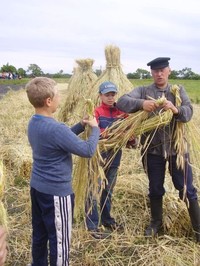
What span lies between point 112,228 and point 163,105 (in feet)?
4.33

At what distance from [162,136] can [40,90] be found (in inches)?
50.3

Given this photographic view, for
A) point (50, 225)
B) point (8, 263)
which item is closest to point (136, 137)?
point (50, 225)

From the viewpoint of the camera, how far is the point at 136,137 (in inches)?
138

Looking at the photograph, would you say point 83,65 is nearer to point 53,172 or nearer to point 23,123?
point 23,123

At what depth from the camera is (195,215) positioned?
11.6ft

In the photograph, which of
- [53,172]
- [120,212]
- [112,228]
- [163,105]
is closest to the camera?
[53,172]

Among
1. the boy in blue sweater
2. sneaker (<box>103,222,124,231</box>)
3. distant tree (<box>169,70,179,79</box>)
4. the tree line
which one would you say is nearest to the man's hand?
the boy in blue sweater

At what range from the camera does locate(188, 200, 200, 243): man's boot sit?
351cm

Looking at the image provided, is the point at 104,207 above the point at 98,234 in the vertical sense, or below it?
above

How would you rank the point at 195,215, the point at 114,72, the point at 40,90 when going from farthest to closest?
1. the point at 114,72
2. the point at 195,215
3. the point at 40,90

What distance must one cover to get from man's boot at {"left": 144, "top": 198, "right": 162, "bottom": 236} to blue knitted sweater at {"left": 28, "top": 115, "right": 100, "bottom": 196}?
4.03ft

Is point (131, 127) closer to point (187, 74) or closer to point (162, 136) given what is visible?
point (162, 136)

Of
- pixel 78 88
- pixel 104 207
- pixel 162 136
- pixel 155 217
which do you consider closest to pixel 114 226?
pixel 104 207

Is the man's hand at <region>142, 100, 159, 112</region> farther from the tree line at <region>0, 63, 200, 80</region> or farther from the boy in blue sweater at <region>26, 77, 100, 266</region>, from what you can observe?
the tree line at <region>0, 63, 200, 80</region>
